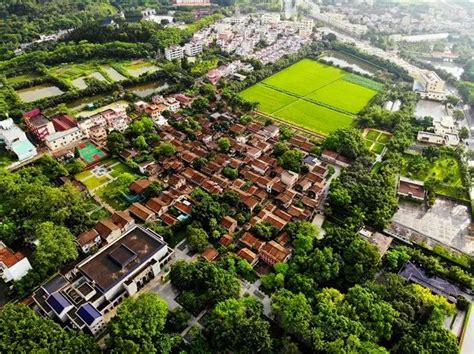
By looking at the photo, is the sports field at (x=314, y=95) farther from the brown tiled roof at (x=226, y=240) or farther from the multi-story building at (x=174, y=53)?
the brown tiled roof at (x=226, y=240)

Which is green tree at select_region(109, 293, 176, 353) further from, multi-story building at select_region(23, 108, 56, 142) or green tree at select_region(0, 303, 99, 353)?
multi-story building at select_region(23, 108, 56, 142)

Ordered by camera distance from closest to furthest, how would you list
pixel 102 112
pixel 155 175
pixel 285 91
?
pixel 155 175 < pixel 102 112 < pixel 285 91

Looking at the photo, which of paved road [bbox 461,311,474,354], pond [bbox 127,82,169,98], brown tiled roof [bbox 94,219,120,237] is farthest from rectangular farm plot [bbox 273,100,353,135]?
brown tiled roof [bbox 94,219,120,237]

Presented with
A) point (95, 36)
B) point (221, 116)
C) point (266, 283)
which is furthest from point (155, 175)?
point (95, 36)

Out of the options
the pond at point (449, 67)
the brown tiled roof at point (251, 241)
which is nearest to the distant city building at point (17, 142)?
the brown tiled roof at point (251, 241)

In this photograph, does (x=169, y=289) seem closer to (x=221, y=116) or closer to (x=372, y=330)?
(x=372, y=330)

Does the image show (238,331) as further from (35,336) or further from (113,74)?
(113,74)
